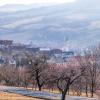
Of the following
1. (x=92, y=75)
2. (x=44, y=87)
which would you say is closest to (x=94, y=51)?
(x=44, y=87)

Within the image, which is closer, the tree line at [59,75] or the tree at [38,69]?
the tree line at [59,75]

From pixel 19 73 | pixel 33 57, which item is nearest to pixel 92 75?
pixel 33 57

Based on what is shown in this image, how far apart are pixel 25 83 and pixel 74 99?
3354 cm

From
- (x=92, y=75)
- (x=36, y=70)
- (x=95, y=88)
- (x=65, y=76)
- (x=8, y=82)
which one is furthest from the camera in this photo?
(x=8, y=82)

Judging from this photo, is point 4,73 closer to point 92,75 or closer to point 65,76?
point 92,75

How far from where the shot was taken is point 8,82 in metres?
98.6

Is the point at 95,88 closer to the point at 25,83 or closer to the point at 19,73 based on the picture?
the point at 25,83

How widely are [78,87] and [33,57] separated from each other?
14698mm

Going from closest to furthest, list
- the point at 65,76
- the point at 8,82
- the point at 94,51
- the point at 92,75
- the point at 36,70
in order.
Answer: the point at 65,76 → the point at 92,75 → the point at 36,70 → the point at 94,51 → the point at 8,82

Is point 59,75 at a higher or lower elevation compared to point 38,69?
lower

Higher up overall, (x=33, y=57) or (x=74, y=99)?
(x=33, y=57)

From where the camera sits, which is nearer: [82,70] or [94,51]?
[82,70]

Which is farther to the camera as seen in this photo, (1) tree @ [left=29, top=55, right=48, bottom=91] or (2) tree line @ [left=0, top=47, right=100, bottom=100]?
(1) tree @ [left=29, top=55, right=48, bottom=91]

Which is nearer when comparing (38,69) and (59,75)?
(59,75)
